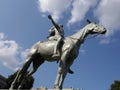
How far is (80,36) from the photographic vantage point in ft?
59.4

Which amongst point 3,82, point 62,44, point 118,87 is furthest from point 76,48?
point 3,82

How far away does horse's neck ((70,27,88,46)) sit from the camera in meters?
17.9

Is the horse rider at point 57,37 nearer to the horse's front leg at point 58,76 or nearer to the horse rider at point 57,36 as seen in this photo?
the horse rider at point 57,36

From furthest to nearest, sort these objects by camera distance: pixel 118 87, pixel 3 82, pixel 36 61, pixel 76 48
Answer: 1. pixel 3 82
2. pixel 118 87
3. pixel 36 61
4. pixel 76 48

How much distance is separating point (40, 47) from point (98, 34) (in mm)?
3326

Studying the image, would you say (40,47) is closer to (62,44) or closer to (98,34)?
(62,44)

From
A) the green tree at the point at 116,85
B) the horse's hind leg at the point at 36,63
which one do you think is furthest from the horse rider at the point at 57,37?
the green tree at the point at 116,85

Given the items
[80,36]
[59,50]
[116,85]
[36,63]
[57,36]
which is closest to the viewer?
[59,50]

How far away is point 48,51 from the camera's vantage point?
1798cm

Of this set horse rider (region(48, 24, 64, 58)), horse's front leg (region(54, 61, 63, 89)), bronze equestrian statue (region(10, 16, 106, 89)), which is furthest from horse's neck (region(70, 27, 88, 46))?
horse's front leg (region(54, 61, 63, 89))

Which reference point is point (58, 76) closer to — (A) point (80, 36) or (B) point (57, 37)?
(B) point (57, 37)

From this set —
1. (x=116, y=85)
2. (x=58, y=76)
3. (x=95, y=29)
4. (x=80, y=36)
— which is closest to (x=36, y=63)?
(x=58, y=76)

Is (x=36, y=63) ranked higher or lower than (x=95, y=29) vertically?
lower

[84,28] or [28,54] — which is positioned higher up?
[84,28]
